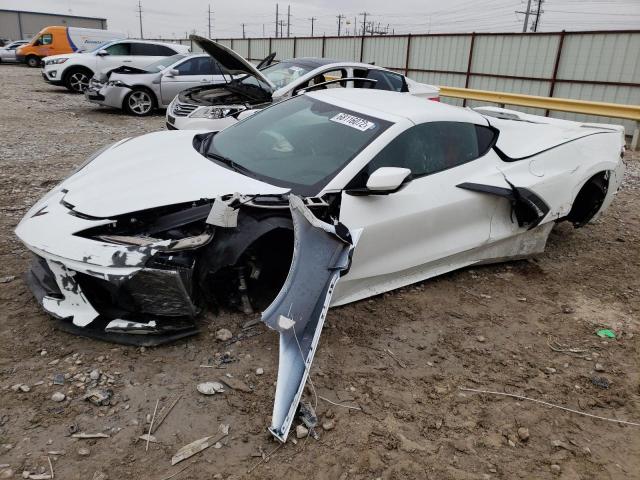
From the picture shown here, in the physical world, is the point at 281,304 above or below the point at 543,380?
above

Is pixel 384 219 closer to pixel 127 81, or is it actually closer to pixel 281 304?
pixel 281 304

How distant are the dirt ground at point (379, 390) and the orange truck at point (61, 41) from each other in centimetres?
2163

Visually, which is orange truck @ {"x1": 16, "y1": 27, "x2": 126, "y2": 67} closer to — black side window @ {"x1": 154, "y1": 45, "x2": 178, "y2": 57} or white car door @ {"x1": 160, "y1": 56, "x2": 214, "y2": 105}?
black side window @ {"x1": 154, "y1": 45, "x2": 178, "y2": 57}

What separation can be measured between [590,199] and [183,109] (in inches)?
219

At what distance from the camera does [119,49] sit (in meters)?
14.4

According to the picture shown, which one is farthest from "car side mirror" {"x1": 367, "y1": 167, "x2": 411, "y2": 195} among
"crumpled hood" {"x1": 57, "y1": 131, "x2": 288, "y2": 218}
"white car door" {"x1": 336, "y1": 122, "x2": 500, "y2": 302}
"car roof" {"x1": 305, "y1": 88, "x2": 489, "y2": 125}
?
"car roof" {"x1": 305, "y1": 88, "x2": 489, "y2": 125}

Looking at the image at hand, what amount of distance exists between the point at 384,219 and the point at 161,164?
5.06ft

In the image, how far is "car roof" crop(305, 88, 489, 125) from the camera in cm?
378

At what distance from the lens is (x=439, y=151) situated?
3830 mm

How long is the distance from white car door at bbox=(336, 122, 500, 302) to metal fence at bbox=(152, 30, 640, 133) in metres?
9.27

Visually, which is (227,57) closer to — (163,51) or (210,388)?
(210,388)

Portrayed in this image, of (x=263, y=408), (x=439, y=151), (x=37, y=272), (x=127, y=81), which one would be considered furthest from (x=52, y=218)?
(x=127, y=81)

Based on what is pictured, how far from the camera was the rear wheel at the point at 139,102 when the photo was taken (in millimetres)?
11297

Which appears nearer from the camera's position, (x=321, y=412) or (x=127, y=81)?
(x=321, y=412)
